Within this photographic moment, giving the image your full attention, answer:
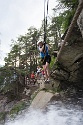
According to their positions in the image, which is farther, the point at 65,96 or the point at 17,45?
the point at 17,45

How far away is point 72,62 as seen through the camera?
12.0m

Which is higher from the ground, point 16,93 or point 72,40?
point 72,40

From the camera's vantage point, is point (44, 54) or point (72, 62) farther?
point (72, 62)

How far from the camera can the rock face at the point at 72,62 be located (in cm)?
1184

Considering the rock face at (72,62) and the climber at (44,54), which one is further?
the rock face at (72,62)

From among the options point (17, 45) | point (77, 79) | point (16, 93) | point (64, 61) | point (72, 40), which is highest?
point (17, 45)

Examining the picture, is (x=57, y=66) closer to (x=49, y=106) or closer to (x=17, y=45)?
(x=49, y=106)

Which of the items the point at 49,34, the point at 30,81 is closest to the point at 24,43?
the point at 49,34

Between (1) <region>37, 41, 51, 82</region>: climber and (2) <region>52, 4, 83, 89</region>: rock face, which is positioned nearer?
(1) <region>37, 41, 51, 82</region>: climber

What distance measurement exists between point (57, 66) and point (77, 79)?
47.1 inches

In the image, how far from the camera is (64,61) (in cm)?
1204

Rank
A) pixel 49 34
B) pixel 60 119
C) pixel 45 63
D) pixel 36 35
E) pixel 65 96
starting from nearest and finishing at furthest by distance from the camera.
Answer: pixel 60 119 → pixel 45 63 → pixel 65 96 → pixel 49 34 → pixel 36 35

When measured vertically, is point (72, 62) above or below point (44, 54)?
below

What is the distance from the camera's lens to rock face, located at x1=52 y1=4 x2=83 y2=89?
1184 centimetres
